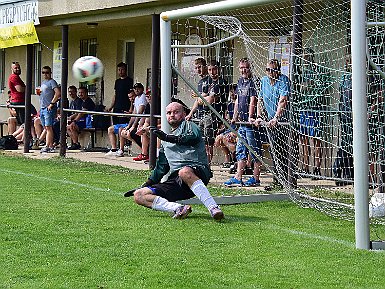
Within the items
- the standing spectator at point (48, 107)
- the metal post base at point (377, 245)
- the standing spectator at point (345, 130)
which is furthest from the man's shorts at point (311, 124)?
the standing spectator at point (48, 107)

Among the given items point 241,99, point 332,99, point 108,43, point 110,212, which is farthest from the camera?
A: point 108,43

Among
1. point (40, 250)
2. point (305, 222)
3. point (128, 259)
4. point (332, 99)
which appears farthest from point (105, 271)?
point (332, 99)

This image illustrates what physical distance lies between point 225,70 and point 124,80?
488cm

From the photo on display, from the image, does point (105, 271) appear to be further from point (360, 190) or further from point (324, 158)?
point (324, 158)

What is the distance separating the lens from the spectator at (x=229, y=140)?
1573 centimetres

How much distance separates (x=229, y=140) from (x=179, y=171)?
5473mm

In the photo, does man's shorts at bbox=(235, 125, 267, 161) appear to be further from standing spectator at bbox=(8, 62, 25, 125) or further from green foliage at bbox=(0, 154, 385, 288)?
standing spectator at bbox=(8, 62, 25, 125)

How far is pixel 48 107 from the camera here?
70.9 ft

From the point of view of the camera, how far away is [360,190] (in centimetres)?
873

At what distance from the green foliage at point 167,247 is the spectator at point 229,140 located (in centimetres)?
340

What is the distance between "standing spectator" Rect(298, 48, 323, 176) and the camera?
13.3 metres

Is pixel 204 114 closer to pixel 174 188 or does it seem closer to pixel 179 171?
pixel 174 188

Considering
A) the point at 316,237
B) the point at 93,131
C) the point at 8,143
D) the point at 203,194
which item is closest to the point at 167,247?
the point at 316,237

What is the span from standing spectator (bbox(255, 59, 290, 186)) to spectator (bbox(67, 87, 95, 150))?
28.7 feet
